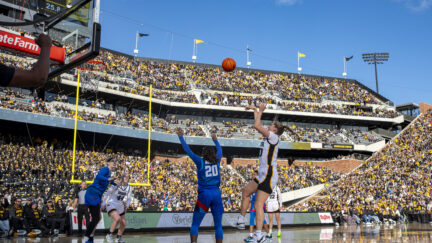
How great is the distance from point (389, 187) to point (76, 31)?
35.8 meters

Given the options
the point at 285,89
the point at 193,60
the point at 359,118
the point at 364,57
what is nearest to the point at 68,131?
the point at 193,60

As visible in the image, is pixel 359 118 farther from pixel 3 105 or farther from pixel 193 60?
pixel 3 105

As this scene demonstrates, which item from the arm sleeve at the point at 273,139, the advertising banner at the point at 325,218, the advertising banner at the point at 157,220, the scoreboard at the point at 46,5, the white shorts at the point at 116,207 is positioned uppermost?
the scoreboard at the point at 46,5

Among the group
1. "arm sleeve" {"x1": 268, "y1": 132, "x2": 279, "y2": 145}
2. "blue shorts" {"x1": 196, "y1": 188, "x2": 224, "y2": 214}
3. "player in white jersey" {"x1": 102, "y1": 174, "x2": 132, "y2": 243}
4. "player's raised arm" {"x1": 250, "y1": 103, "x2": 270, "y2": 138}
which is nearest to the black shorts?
"arm sleeve" {"x1": 268, "y1": 132, "x2": 279, "y2": 145}

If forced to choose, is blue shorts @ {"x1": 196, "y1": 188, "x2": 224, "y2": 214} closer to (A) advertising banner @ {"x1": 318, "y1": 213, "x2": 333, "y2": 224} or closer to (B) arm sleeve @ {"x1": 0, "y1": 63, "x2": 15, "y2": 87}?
(B) arm sleeve @ {"x1": 0, "y1": 63, "x2": 15, "y2": 87}

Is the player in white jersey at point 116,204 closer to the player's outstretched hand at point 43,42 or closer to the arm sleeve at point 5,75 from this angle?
the player's outstretched hand at point 43,42

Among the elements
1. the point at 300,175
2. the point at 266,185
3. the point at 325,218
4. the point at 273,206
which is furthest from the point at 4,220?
the point at 300,175

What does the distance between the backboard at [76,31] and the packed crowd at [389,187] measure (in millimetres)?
21395

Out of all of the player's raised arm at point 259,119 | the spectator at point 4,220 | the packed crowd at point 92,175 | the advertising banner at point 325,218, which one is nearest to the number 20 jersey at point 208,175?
the player's raised arm at point 259,119

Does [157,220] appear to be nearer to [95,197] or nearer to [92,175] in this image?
[95,197]

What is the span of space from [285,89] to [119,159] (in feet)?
102

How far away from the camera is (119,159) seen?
37.1 metres

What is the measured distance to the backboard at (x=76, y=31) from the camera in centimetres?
1116

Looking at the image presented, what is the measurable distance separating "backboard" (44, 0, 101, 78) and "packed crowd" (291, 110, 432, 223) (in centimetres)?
2139
